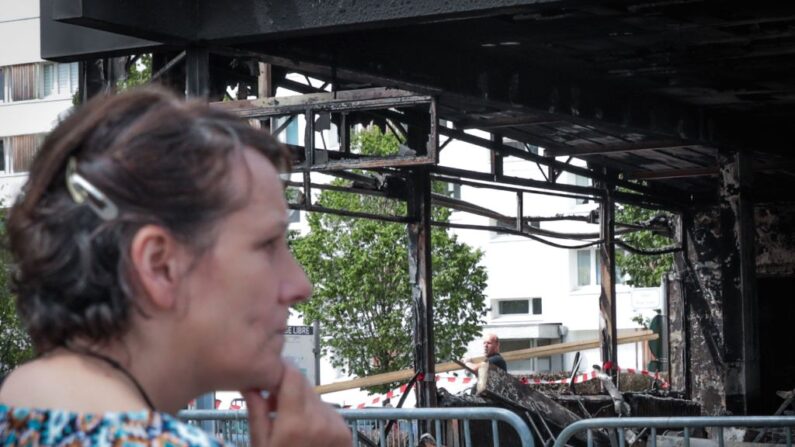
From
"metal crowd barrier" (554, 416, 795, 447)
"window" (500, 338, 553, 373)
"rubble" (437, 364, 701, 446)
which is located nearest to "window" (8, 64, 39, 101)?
"window" (500, 338, 553, 373)

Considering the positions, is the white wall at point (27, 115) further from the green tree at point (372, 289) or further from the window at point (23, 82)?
the green tree at point (372, 289)

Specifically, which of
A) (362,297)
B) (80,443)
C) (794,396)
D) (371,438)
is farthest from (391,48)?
(362,297)

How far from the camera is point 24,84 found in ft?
191

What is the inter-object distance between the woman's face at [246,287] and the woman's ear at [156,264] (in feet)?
0.07

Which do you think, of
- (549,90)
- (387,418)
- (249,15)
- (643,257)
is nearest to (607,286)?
(643,257)

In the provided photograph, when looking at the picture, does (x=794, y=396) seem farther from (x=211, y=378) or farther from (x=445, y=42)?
(x=211, y=378)

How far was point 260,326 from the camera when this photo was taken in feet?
4.44

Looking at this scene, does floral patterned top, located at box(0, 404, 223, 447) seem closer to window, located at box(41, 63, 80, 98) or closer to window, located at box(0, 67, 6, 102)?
window, located at box(41, 63, 80, 98)

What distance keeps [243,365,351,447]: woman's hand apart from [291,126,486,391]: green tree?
30.3 m

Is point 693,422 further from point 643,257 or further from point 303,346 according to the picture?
point 643,257

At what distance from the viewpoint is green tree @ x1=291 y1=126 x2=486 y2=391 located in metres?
32.7

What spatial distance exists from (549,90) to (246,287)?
435 inches

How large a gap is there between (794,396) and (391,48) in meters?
7.62

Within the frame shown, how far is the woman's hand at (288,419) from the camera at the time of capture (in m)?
1.47
